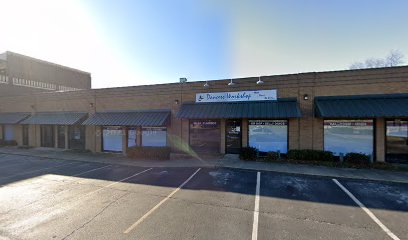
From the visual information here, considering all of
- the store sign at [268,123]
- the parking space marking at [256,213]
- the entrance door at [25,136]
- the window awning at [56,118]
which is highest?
the window awning at [56,118]

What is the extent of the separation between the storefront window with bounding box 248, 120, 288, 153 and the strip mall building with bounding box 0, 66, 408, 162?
0.20 ft

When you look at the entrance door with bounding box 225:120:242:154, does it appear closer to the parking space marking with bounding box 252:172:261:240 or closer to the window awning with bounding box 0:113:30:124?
the parking space marking with bounding box 252:172:261:240


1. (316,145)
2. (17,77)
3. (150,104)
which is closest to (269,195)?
(316,145)

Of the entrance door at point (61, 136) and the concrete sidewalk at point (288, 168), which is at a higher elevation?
the entrance door at point (61, 136)

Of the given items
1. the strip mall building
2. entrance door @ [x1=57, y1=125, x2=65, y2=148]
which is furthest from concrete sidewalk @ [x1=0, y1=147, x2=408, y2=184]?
entrance door @ [x1=57, y1=125, x2=65, y2=148]

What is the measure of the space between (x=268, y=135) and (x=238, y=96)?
3.26 metres

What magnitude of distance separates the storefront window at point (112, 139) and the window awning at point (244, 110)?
6125 mm

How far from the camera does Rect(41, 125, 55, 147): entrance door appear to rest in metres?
20.1

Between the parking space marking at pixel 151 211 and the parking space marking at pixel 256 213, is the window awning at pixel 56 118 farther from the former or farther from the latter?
the parking space marking at pixel 256 213

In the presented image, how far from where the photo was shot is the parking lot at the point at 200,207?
4.96 meters

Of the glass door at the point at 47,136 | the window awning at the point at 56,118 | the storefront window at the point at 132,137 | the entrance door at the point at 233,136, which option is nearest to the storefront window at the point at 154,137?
the storefront window at the point at 132,137

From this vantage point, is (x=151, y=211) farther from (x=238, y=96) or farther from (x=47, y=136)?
(x=47, y=136)

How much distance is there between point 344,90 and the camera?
11.9 meters

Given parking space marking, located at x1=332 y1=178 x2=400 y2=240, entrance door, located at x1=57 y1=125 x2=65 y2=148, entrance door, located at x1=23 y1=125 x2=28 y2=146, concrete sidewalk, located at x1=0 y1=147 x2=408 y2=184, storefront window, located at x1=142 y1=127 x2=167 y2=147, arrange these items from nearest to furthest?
parking space marking, located at x1=332 y1=178 x2=400 y2=240 → concrete sidewalk, located at x1=0 y1=147 x2=408 y2=184 → storefront window, located at x1=142 y1=127 x2=167 y2=147 → entrance door, located at x1=57 y1=125 x2=65 y2=148 → entrance door, located at x1=23 y1=125 x2=28 y2=146
